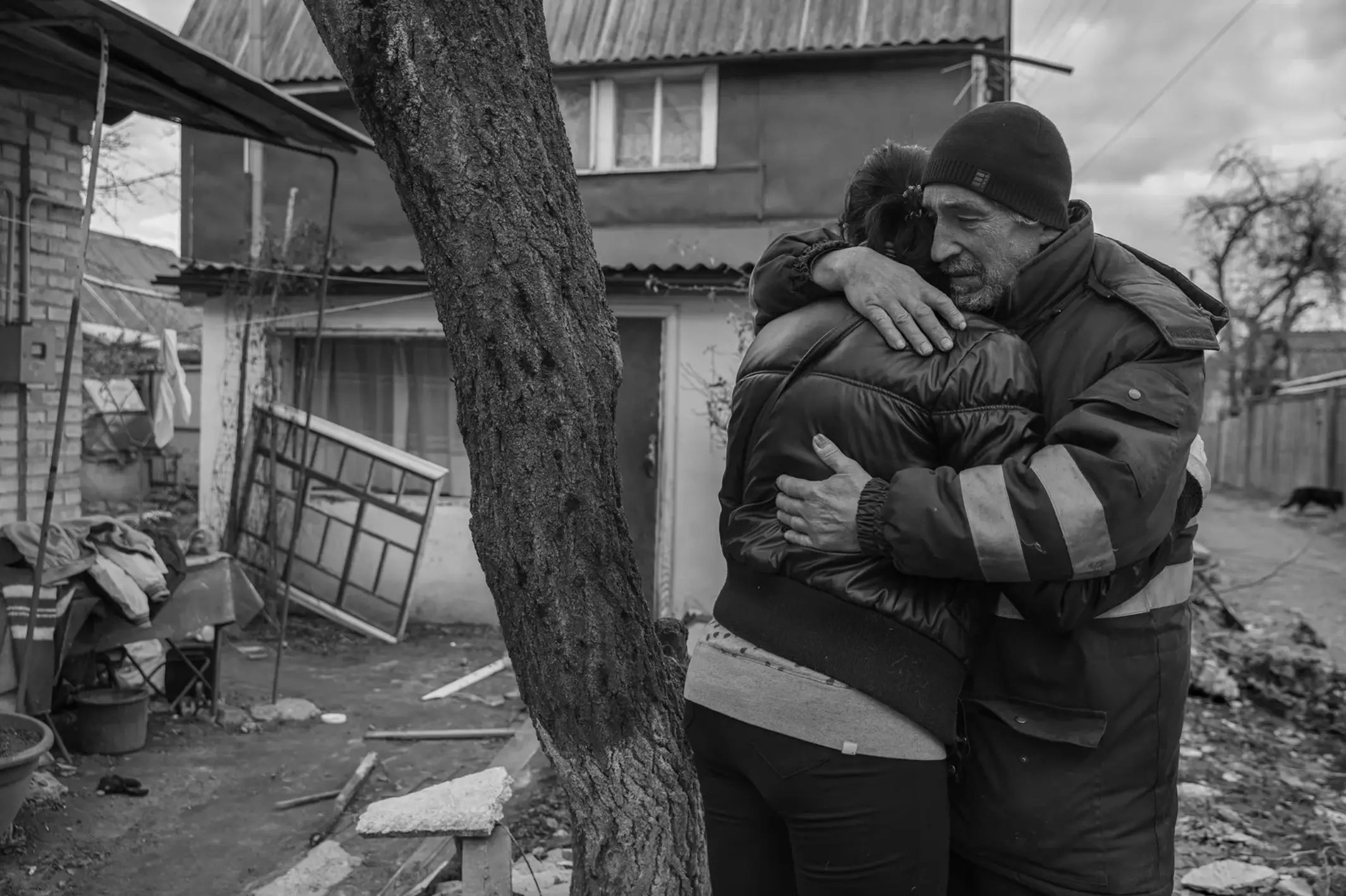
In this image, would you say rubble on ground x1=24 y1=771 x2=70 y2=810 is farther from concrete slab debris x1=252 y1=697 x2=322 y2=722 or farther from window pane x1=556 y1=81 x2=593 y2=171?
window pane x1=556 y1=81 x2=593 y2=171

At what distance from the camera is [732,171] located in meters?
8.85

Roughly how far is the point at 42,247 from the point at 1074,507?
6109 millimetres

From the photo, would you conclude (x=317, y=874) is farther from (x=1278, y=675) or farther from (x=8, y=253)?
(x=1278, y=675)

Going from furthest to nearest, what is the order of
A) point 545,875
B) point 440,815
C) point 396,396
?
point 396,396
point 545,875
point 440,815

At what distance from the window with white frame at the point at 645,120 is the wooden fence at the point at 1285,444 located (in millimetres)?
13451

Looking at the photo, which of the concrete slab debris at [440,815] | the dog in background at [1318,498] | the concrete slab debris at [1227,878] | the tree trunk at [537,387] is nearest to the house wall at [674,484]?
the concrete slab debris at [1227,878]

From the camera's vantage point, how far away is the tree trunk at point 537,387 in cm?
181

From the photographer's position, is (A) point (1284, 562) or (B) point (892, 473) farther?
(A) point (1284, 562)

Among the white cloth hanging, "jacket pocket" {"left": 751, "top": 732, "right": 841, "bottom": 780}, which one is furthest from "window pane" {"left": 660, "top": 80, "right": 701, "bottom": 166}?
"jacket pocket" {"left": 751, "top": 732, "right": 841, "bottom": 780}

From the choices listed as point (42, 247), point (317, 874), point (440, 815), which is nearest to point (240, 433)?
point (42, 247)

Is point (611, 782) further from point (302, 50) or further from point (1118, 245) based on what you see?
point (302, 50)

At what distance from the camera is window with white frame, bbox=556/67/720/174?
896 centimetres

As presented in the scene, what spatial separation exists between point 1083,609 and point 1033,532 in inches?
7.5

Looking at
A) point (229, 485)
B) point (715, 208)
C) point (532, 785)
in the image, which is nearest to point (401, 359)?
point (229, 485)
